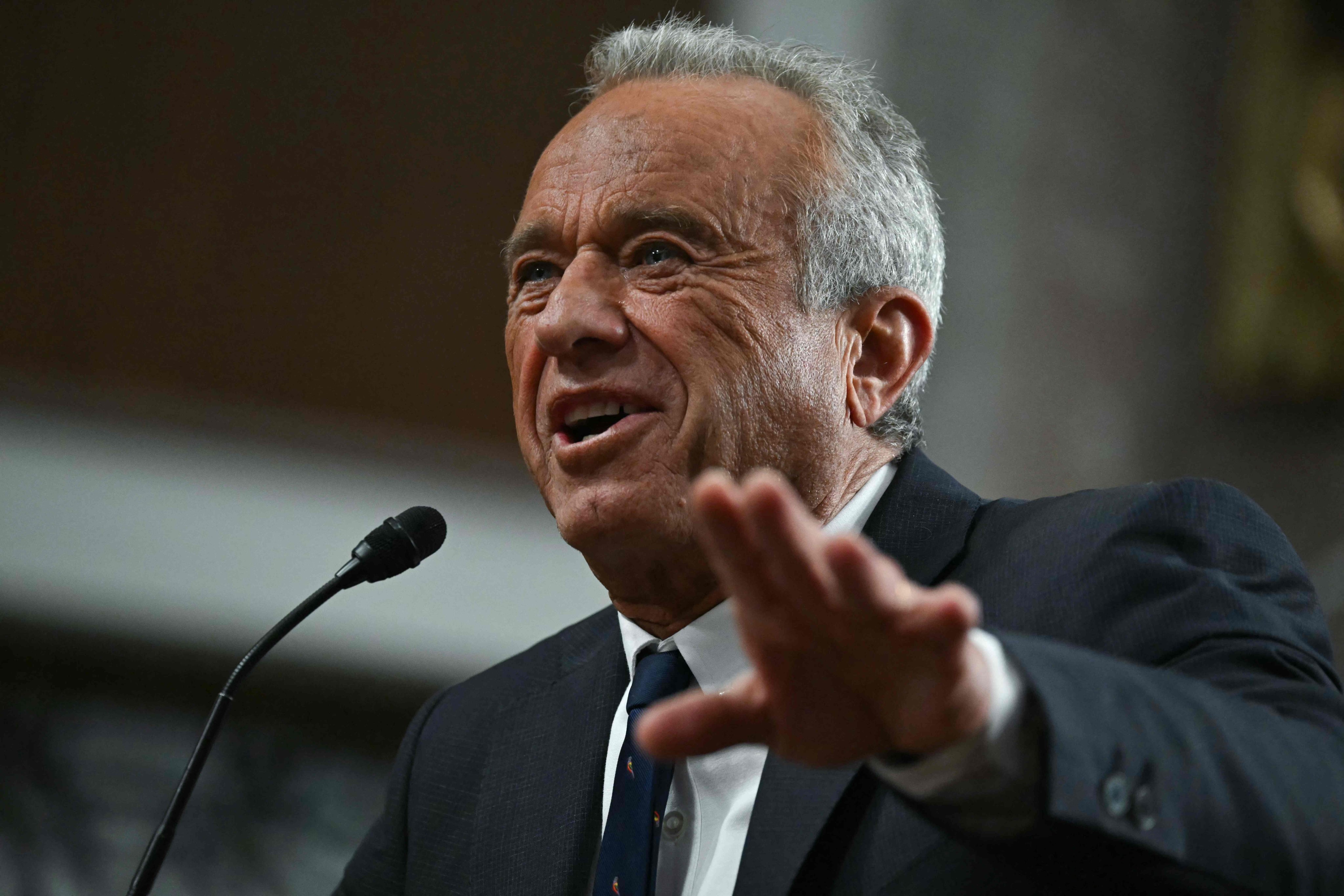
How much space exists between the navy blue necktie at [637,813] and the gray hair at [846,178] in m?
0.49

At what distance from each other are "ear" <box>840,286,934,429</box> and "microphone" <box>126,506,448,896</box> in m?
0.60

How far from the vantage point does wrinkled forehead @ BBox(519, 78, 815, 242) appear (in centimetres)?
174

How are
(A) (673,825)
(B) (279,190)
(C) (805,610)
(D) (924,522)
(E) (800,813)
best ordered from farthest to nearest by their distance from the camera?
(B) (279,190) < (D) (924,522) < (A) (673,825) < (E) (800,813) < (C) (805,610)

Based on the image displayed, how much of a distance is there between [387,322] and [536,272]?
2612 mm

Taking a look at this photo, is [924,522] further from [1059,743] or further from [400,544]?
[1059,743]

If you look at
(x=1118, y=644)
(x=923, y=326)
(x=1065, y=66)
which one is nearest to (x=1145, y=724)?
(x=1118, y=644)

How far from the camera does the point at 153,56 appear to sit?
4.25m

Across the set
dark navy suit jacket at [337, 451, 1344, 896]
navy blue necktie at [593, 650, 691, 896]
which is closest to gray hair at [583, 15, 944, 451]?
dark navy suit jacket at [337, 451, 1344, 896]

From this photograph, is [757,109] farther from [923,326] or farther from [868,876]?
[868,876]

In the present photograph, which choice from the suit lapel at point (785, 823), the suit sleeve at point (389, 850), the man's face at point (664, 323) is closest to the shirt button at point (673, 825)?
the suit lapel at point (785, 823)

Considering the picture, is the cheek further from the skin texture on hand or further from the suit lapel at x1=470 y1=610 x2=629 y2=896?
the skin texture on hand

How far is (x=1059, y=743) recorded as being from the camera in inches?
35.3

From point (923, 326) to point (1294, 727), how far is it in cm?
94

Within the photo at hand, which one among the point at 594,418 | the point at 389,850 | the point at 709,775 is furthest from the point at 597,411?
the point at 389,850
